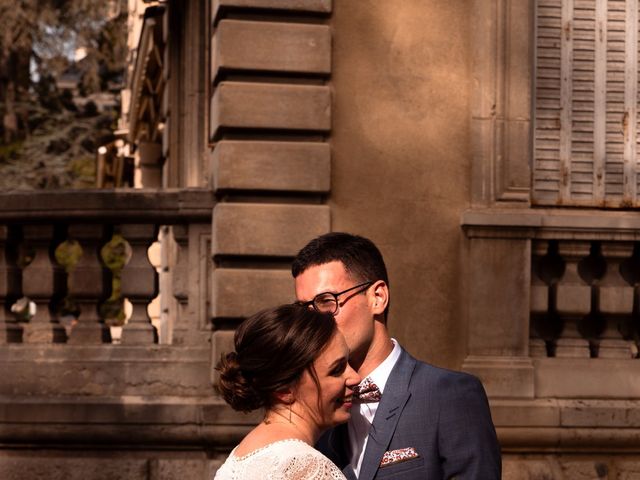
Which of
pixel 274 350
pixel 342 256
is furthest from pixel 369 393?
pixel 274 350

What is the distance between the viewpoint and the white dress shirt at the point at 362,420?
15.5ft

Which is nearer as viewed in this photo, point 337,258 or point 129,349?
point 337,258

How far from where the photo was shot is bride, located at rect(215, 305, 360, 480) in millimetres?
3924

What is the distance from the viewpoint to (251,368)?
3.96 m

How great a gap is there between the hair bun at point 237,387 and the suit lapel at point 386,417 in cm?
69

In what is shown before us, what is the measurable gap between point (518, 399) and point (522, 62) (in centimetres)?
189

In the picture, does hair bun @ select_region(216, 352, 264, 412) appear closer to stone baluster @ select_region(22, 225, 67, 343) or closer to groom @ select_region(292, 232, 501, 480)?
groom @ select_region(292, 232, 501, 480)

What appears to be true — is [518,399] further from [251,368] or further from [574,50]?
[251,368]

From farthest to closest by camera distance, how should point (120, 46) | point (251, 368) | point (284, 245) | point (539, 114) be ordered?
point (120, 46)
point (539, 114)
point (284, 245)
point (251, 368)

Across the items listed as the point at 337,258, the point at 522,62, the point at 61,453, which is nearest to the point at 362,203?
the point at 522,62

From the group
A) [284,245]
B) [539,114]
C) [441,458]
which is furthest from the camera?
[539,114]

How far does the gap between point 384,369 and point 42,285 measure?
14.4ft

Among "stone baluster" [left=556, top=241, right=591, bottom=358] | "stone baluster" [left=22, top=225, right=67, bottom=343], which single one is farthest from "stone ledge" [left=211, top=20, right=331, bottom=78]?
"stone baluster" [left=556, top=241, right=591, bottom=358]

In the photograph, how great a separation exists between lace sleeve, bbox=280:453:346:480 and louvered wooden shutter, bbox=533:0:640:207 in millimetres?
5283
